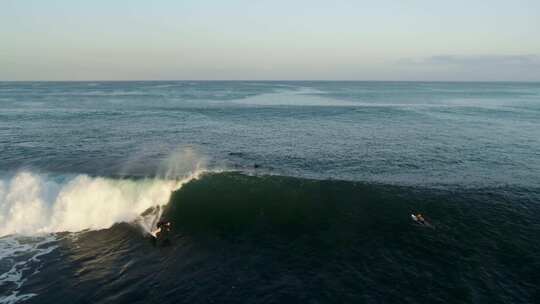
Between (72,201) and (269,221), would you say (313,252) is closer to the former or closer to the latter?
(269,221)

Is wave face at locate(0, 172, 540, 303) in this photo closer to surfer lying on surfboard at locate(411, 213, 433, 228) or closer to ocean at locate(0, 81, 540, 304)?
ocean at locate(0, 81, 540, 304)

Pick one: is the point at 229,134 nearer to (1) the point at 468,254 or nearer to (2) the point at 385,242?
(2) the point at 385,242

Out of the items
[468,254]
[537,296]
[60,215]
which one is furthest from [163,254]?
[537,296]

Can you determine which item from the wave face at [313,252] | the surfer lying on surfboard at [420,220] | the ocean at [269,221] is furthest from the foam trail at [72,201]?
the surfer lying on surfboard at [420,220]

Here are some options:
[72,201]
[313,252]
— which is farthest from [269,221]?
[72,201]

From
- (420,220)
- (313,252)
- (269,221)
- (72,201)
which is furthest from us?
(72,201)

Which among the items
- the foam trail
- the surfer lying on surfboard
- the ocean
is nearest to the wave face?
the ocean

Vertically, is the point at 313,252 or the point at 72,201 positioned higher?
the point at 72,201
